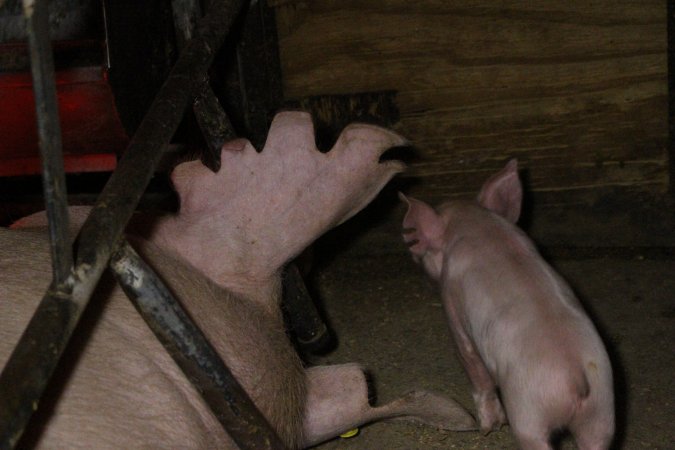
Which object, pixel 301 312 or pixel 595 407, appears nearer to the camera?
pixel 595 407

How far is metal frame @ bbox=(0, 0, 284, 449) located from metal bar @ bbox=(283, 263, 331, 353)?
0.64 meters

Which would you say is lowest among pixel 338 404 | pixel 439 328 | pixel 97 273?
pixel 439 328

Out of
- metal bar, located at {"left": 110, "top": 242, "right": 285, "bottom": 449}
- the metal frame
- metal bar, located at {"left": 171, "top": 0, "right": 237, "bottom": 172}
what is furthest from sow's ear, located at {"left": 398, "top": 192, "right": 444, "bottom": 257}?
metal bar, located at {"left": 110, "top": 242, "right": 285, "bottom": 449}

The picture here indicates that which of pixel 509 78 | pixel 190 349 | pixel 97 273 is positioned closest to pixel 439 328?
pixel 509 78

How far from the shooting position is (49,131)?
3.56 ft

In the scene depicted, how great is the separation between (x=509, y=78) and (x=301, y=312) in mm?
1323

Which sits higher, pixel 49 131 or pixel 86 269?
pixel 49 131

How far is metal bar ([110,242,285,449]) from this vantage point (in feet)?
4.24

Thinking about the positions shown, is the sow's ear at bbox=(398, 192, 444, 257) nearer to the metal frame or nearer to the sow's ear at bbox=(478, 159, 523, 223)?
the sow's ear at bbox=(478, 159, 523, 223)

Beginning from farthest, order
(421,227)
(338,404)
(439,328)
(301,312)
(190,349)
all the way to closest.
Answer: (439,328) < (421,227) < (301,312) < (338,404) < (190,349)

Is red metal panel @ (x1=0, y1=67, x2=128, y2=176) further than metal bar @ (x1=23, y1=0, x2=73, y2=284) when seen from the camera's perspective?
Yes

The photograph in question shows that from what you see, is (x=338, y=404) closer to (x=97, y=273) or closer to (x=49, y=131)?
(x=97, y=273)

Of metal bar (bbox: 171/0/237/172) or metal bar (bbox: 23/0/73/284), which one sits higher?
metal bar (bbox: 23/0/73/284)

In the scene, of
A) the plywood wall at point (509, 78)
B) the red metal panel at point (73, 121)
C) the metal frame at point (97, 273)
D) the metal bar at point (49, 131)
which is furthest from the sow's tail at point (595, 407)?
the plywood wall at point (509, 78)
